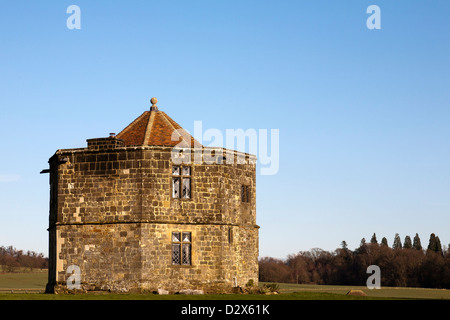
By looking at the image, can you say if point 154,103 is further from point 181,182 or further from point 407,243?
point 407,243

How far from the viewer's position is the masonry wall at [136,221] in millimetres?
32281

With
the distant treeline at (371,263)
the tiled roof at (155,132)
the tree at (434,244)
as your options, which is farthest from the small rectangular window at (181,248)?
the tree at (434,244)

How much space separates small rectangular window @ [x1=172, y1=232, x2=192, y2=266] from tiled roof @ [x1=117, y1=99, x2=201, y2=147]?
426 cm

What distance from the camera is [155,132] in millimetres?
35031

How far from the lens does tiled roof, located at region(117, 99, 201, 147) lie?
113 feet

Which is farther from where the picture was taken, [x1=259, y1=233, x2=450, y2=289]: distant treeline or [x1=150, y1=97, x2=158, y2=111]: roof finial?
[x1=259, y1=233, x2=450, y2=289]: distant treeline

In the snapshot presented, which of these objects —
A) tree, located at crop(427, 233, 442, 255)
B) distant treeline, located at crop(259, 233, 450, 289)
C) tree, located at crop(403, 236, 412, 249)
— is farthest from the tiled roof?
tree, located at crop(403, 236, 412, 249)

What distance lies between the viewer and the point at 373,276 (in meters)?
102

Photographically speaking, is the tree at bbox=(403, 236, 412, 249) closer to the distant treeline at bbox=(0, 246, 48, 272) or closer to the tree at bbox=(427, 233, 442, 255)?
the tree at bbox=(427, 233, 442, 255)

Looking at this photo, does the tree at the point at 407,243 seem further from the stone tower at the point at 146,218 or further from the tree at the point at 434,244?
the stone tower at the point at 146,218

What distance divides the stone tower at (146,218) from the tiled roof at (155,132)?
0.22 meters
